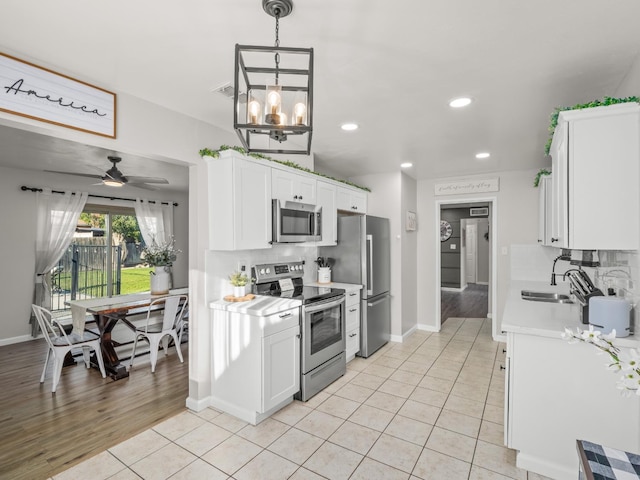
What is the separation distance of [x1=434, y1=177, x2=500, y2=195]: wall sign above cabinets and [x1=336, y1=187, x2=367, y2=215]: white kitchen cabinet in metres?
1.37

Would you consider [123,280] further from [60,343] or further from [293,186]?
[293,186]

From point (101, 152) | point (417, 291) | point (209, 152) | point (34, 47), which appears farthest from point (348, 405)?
point (101, 152)

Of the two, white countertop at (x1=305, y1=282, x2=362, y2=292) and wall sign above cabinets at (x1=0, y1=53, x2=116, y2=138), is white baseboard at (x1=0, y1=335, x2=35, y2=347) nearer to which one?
white countertop at (x1=305, y1=282, x2=362, y2=292)

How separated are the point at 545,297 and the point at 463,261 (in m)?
6.45

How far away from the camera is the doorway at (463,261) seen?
6703mm

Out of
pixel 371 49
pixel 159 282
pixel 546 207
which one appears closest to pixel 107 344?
pixel 159 282

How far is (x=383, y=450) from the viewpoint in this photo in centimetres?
231

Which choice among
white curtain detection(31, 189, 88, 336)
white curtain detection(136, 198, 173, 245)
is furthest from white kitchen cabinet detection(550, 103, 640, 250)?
white curtain detection(31, 189, 88, 336)

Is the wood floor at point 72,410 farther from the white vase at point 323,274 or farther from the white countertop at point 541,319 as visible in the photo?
the white countertop at point 541,319

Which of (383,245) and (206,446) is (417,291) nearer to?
(383,245)

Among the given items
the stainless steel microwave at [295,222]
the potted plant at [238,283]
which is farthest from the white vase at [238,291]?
the stainless steel microwave at [295,222]

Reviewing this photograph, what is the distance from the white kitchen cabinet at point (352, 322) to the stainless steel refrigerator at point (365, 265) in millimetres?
82

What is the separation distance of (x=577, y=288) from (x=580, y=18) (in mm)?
1771

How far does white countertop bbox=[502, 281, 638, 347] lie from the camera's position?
6.61 feet
